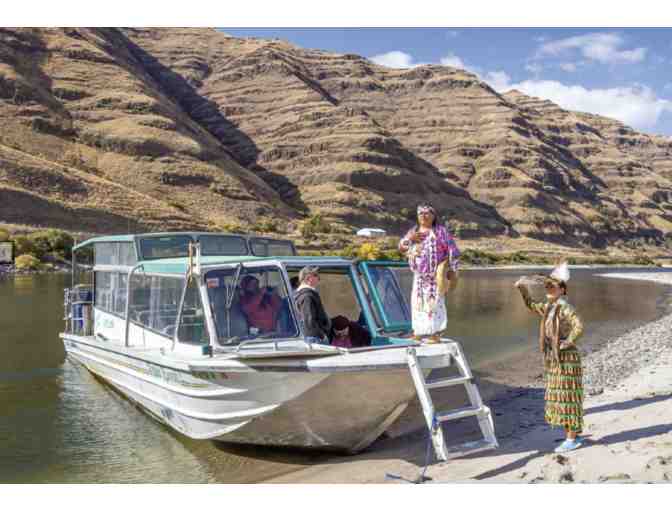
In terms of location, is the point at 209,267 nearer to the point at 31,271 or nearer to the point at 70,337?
the point at 70,337

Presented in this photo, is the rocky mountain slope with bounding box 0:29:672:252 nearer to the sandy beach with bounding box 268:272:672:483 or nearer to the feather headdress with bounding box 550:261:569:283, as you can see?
the sandy beach with bounding box 268:272:672:483

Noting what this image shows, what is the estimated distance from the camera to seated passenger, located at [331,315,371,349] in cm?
940

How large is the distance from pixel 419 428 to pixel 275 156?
150m

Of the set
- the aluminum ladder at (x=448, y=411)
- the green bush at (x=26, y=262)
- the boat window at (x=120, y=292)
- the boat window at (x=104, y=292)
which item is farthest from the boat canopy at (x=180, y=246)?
the green bush at (x=26, y=262)

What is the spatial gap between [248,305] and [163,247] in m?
3.47

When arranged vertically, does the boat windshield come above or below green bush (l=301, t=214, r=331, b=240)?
below

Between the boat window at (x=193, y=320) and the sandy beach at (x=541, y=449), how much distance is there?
2.11m

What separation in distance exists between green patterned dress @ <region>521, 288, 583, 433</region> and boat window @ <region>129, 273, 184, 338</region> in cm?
491

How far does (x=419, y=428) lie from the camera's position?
33.9 feet

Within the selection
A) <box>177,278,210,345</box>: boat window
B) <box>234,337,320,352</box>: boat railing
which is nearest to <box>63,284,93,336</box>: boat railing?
<box>177,278,210,345</box>: boat window

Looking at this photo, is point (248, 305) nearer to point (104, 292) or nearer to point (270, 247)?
point (270, 247)

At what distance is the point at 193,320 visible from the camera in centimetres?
907

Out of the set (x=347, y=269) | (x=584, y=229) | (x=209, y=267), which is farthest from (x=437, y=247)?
(x=584, y=229)

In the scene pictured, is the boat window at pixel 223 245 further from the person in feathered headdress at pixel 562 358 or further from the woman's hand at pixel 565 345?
the woman's hand at pixel 565 345
